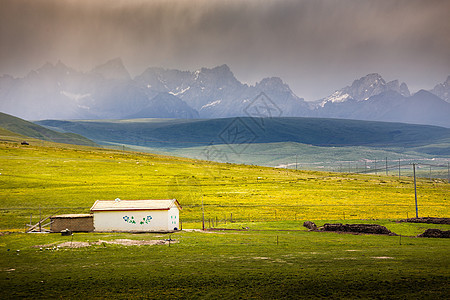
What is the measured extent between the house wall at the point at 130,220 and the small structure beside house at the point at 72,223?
884mm

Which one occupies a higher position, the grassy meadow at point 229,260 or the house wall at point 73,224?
the house wall at point 73,224

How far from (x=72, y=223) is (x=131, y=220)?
24.2 feet

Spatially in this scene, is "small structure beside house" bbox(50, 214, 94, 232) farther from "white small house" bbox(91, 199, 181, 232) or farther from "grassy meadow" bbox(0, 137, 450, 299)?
"grassy meadow" bbox(0, 137, 450, 299)

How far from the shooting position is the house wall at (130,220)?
191 feet

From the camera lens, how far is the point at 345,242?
46.4 metres

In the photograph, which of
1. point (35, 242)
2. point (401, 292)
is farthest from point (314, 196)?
point (401, 292)

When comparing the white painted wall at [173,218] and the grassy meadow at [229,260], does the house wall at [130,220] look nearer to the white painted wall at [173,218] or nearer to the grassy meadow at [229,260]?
the white painted wall at [173,218]

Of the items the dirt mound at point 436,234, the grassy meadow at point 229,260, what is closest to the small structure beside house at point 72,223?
the grassy meadow at point 229,260

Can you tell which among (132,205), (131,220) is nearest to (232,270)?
(131,220)

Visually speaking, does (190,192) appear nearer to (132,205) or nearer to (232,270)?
(132,205)

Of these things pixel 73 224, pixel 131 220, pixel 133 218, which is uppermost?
pixel 133 218

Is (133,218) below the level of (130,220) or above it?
above

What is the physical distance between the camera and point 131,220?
5834 centimetres

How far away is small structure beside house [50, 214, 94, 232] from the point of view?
182 feet
